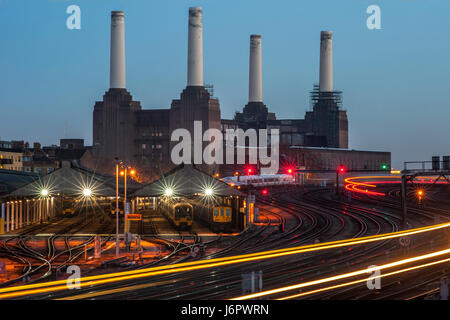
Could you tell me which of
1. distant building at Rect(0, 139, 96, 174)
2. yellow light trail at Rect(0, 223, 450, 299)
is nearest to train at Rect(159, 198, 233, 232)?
yellow light trail at Rect(0, 223, 450, 299)

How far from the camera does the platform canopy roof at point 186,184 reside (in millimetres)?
58594

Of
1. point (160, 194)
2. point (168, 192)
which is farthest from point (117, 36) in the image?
point (168, 192)

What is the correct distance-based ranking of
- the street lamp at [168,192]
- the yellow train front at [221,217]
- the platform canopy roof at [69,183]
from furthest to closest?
1. the platform canopy roof at [69,183]
2. the street lamp at [168,192]
3. the yellow train front at [221,217]

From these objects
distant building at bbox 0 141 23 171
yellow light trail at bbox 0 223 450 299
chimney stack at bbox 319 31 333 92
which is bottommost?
yellow light trail at bbox 0 223 450 299

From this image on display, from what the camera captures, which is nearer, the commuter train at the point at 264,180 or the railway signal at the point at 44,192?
the railway signal at the point at 44,192

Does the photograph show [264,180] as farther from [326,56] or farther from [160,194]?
[160,194]

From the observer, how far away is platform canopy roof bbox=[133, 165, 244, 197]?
58594 mm

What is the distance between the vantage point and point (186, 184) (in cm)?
5956

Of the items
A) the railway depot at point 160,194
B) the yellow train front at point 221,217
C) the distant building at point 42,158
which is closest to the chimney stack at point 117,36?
the distant building at point 42,158

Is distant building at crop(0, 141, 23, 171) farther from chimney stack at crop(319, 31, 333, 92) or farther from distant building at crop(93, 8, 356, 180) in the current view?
chimney stack at crop(319, 31, 333, 92)

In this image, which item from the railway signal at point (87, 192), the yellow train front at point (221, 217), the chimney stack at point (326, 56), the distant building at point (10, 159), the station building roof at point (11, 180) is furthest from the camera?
the chimney stack at point (326, 56)

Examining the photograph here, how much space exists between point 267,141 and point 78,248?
146895 millimetres

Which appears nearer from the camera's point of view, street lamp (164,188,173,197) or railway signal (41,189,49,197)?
railway signal (41,189,49,197)

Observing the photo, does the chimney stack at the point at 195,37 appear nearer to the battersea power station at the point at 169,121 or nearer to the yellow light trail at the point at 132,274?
the battersea power station at the point at 169,121
